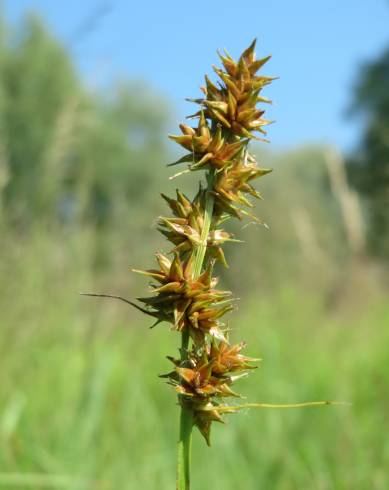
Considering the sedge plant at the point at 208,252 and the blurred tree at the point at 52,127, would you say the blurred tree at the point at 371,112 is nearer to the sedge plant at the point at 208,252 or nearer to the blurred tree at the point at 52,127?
the blurred tree at the point at 52,127

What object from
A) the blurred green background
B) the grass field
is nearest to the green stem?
the blurred green background

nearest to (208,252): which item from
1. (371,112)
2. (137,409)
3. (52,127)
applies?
(137,409)

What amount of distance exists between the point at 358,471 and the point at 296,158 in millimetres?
34469

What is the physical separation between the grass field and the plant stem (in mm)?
1623

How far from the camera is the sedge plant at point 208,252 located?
67 centimetres

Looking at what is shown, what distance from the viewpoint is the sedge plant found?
665mm

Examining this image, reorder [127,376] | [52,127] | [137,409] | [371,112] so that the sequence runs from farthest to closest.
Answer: [371,112] < [52,127] < [127,376] < [137,409]

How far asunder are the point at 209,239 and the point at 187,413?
18 centimetres

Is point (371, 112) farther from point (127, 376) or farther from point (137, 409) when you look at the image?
point (137, 409)

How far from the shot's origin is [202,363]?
0.68m

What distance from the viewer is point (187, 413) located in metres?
0.65

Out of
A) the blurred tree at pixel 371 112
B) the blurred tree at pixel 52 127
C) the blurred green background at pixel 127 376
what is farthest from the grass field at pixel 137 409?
the blurred tree at pixel 371 112

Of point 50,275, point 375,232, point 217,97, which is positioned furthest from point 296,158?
point 217,97

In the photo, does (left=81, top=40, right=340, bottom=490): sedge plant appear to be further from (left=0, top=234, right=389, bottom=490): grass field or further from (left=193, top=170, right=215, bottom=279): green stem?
(left=0, top=234, right=389, bottom=490): grass field
